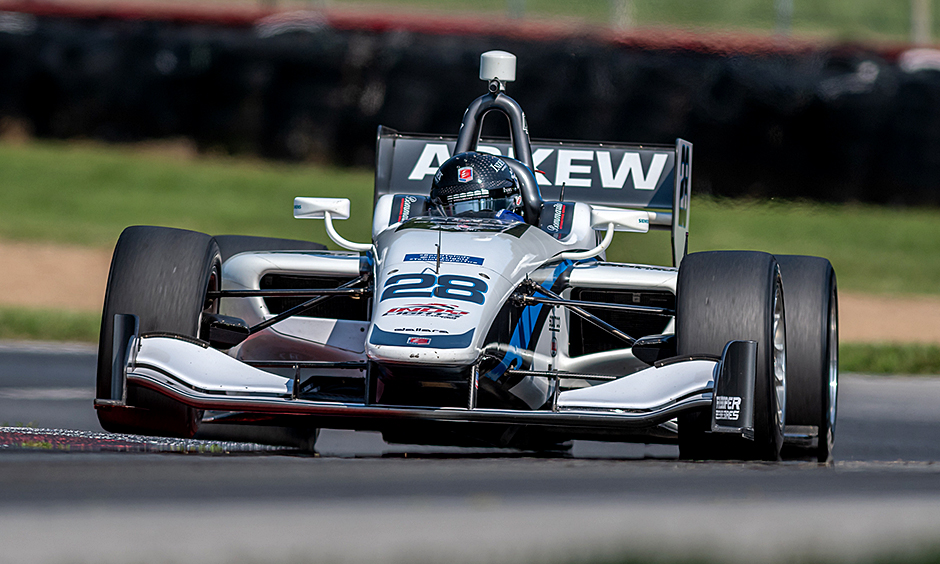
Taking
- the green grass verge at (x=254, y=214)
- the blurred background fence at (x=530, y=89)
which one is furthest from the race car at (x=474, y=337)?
the blurred background fence at (x=530, y=89)

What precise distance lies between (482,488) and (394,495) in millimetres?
331

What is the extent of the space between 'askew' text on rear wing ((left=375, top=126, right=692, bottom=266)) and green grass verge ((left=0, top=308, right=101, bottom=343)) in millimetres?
4952

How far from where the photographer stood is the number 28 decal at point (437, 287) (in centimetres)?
538

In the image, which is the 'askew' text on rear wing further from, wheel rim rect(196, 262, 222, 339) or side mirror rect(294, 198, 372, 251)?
wheel rim rect(196, 262, 222, 339)

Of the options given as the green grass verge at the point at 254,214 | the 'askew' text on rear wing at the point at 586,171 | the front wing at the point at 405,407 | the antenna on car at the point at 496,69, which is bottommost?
the front wing at the point at 405,407

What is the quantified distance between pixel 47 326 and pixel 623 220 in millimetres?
7060

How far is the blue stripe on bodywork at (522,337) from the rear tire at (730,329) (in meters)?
0.68

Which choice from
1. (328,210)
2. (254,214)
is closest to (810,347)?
(328,210)

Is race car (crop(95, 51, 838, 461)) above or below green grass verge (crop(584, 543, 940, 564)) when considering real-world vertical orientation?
above

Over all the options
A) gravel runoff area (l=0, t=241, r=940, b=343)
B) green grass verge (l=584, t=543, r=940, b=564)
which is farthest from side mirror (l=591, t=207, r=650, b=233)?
gravel runoff area (l=0, t=241, r=940, b=343)

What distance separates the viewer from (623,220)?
6.64 m

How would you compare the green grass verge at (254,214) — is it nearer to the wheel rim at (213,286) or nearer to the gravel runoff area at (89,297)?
the gravel runoff area at (89,297)

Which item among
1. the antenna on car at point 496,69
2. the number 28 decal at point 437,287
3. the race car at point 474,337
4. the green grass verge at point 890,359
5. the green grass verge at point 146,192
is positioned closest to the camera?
the race car at point 474,337

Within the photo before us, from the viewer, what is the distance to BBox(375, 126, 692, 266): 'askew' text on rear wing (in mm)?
7695
